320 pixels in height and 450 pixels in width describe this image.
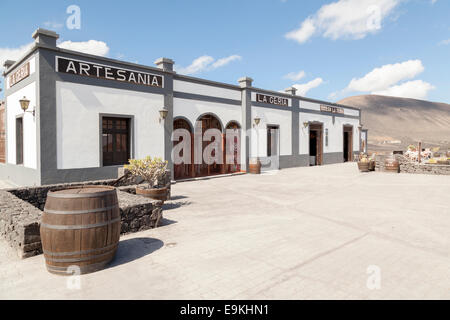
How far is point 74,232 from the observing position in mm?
3385

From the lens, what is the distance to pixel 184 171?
13.3 metres

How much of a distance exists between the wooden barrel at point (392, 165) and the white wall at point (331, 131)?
533cm

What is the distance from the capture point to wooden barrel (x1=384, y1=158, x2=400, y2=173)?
15609mm

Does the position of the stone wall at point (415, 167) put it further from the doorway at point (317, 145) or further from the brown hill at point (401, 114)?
the brown hill at point (401, 114)

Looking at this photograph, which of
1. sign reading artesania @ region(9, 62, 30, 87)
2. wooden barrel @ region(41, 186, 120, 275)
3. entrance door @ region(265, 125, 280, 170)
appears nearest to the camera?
wooden barrel @ region(41, 186, 120, 275)

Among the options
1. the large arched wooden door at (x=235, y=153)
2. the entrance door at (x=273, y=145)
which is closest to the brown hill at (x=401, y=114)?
the entrance door at (x=273, y=145)

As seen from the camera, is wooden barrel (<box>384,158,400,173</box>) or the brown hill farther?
the brown hill

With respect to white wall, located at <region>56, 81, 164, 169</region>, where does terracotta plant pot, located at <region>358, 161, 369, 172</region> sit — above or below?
below

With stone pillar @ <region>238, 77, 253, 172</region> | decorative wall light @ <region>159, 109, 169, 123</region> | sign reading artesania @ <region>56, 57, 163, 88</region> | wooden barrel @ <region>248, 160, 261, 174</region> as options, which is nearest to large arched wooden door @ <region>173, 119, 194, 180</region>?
decorative wall light @ <region>159, 109, 169, 123</region>

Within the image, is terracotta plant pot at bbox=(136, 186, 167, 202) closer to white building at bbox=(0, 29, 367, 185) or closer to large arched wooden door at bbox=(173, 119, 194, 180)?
white building at bbox=(0, 29, 367, 185)

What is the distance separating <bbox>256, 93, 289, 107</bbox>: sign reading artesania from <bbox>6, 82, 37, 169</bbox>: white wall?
11.0 metres

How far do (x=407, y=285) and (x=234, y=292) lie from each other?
193 centimetres

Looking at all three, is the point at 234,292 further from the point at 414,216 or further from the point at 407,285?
the point at 414,216
